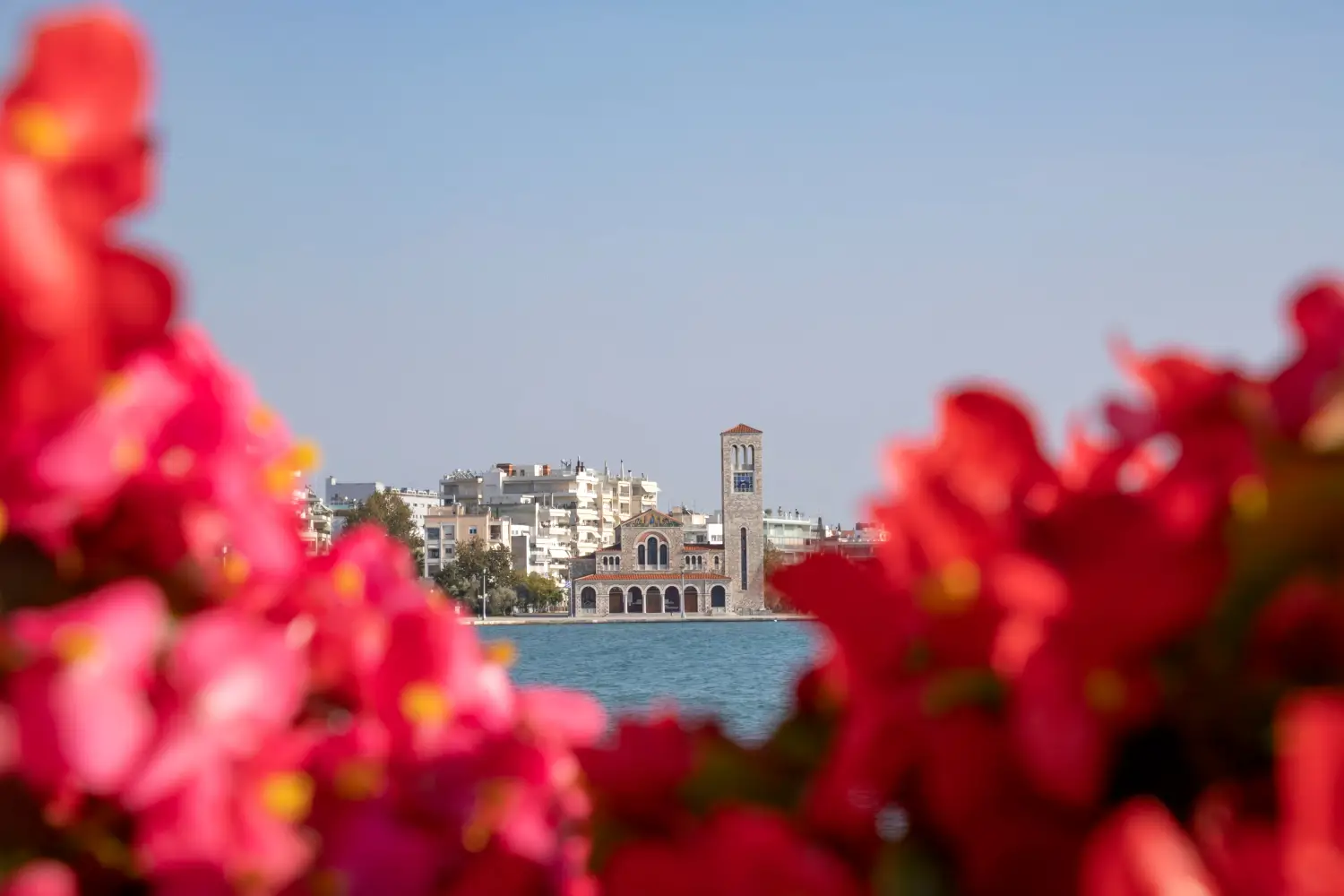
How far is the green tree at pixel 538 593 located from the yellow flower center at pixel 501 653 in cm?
6847

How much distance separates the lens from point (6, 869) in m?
0.53

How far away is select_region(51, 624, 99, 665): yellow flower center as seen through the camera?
526 millimetres

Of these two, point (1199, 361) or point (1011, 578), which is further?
point (1199, 361)

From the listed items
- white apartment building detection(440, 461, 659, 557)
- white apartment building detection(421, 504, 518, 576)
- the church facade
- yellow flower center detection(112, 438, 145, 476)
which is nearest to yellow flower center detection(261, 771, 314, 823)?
yellow flower center detection(112, 438, 145, 476)

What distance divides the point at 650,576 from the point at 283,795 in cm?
6805

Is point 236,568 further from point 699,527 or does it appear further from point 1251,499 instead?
point 699,527

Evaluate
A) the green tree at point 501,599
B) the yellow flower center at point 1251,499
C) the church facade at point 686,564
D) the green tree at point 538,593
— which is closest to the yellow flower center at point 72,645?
the yellow flower center at point 1251,499

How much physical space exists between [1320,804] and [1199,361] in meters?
0.21

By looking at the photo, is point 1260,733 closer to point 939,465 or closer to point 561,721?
point 939,465

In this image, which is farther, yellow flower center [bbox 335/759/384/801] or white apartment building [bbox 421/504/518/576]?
white apartment building [bbox 421/504/518/576]

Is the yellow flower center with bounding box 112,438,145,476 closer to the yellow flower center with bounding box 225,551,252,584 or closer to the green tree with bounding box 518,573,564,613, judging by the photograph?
the yellow flower center with bounding box 225,551,252,584

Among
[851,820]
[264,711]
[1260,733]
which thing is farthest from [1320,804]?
[264,711]

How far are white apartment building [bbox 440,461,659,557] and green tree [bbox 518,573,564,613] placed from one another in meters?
7.99

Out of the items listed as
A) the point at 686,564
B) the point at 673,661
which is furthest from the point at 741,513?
the point at 673,661
